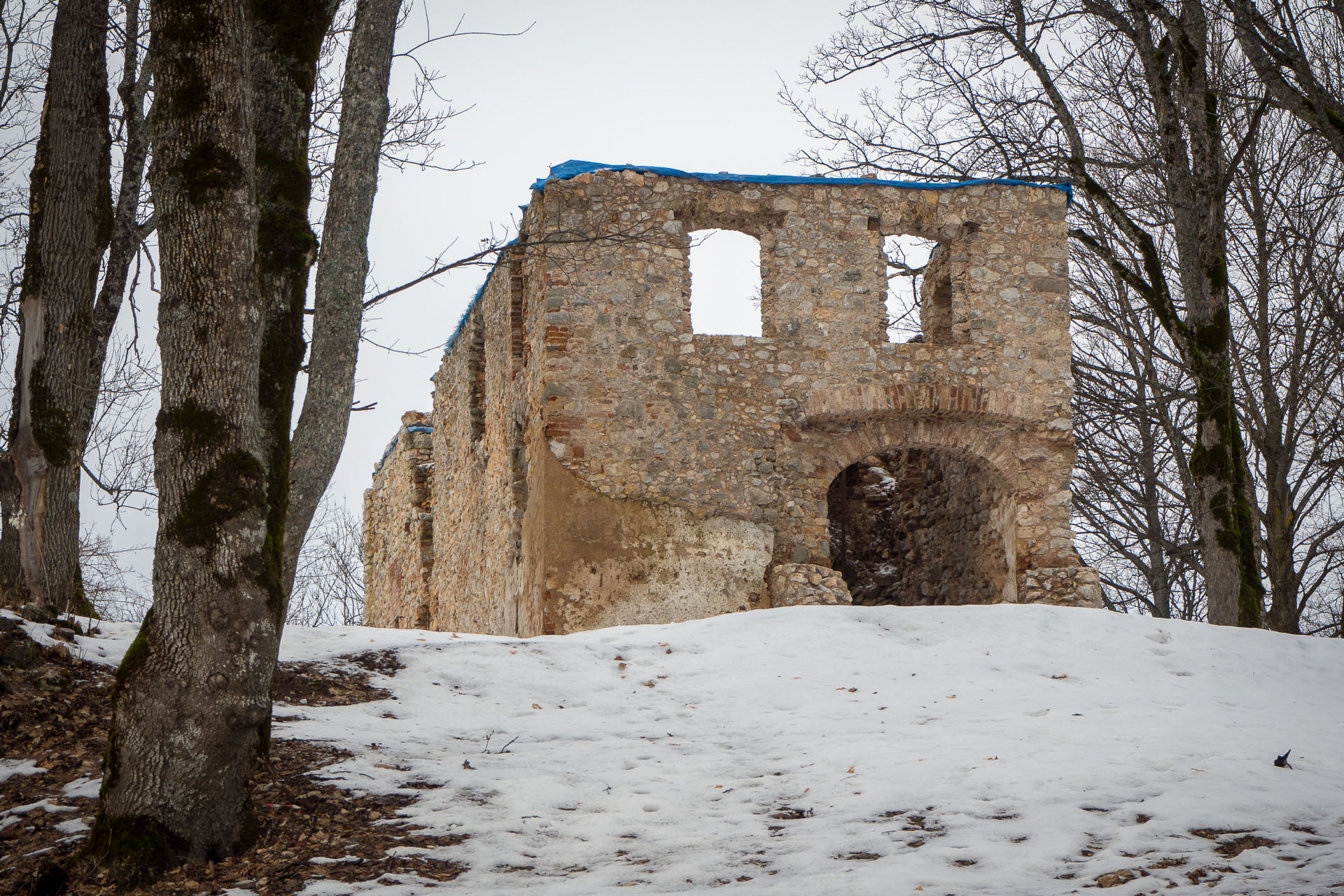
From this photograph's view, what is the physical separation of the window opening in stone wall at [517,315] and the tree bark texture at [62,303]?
4.78 m

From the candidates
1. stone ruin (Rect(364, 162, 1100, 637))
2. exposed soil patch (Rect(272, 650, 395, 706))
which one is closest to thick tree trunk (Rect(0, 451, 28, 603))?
exposed soil patch (Rect(272, 650, 395, 706))

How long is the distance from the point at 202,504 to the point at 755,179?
289 inches

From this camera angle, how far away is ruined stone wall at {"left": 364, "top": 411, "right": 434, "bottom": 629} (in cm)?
1588

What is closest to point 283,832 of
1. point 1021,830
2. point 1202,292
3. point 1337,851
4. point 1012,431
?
point 1021,830

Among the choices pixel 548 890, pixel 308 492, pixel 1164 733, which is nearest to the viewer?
pixel 548 890

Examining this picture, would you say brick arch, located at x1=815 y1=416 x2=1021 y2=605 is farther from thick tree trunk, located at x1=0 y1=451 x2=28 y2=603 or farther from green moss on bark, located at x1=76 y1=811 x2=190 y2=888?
green moss on bark, located at x1=76 y1=811 x2=190 y2=888

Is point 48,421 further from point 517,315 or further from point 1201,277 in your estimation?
point 1201,277

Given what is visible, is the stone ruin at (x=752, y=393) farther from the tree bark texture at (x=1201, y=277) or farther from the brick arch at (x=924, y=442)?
the tree bark texture at (x=1201, y=277)

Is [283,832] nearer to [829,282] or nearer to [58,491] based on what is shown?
[58,491]

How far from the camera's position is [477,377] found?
43.6ft

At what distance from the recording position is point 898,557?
14.6 m

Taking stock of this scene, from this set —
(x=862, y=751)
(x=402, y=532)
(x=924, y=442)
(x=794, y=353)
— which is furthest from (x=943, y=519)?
(x=402, y=532)

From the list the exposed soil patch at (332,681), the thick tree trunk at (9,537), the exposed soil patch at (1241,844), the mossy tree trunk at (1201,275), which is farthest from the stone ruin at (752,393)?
the exposed soil patch at (1241,844)

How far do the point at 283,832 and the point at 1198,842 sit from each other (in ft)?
11.3
